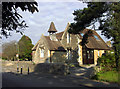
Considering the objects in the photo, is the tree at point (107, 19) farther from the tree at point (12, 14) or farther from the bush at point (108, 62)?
the tree at point (12, 14)

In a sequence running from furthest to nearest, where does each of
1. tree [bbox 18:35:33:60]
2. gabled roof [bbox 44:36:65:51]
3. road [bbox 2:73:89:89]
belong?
tree [bbox 18:35:33:60]
gabled roof [bbox 44:36:65:51]
road [bbox 2:73:89:89]

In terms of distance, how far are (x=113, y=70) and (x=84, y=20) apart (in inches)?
229

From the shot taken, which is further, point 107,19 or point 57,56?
point 57,56

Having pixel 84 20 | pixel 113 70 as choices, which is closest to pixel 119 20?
pixel 84 20

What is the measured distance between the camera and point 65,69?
57.1ft

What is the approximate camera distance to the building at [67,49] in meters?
27.1

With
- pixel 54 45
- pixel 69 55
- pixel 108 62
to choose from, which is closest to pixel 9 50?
pixel 54 45

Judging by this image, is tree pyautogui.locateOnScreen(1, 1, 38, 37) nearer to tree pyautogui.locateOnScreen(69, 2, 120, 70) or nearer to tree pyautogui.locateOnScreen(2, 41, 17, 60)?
tree pyautogui.locateOnScreen(69, 2, 120, 70)

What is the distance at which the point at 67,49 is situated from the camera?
28.3 m

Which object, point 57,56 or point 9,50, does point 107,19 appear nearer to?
point 57,56

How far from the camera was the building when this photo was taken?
2708 cm

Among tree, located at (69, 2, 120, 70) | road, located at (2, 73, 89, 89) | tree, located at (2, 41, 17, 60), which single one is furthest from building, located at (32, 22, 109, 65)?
tree, located at (2, 41, 17, 60)

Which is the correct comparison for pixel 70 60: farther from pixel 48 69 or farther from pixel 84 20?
pixel 84 20

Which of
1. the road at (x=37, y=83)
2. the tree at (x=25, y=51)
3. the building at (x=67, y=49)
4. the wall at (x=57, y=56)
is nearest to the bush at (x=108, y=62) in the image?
the road at (x=37, y=83)
